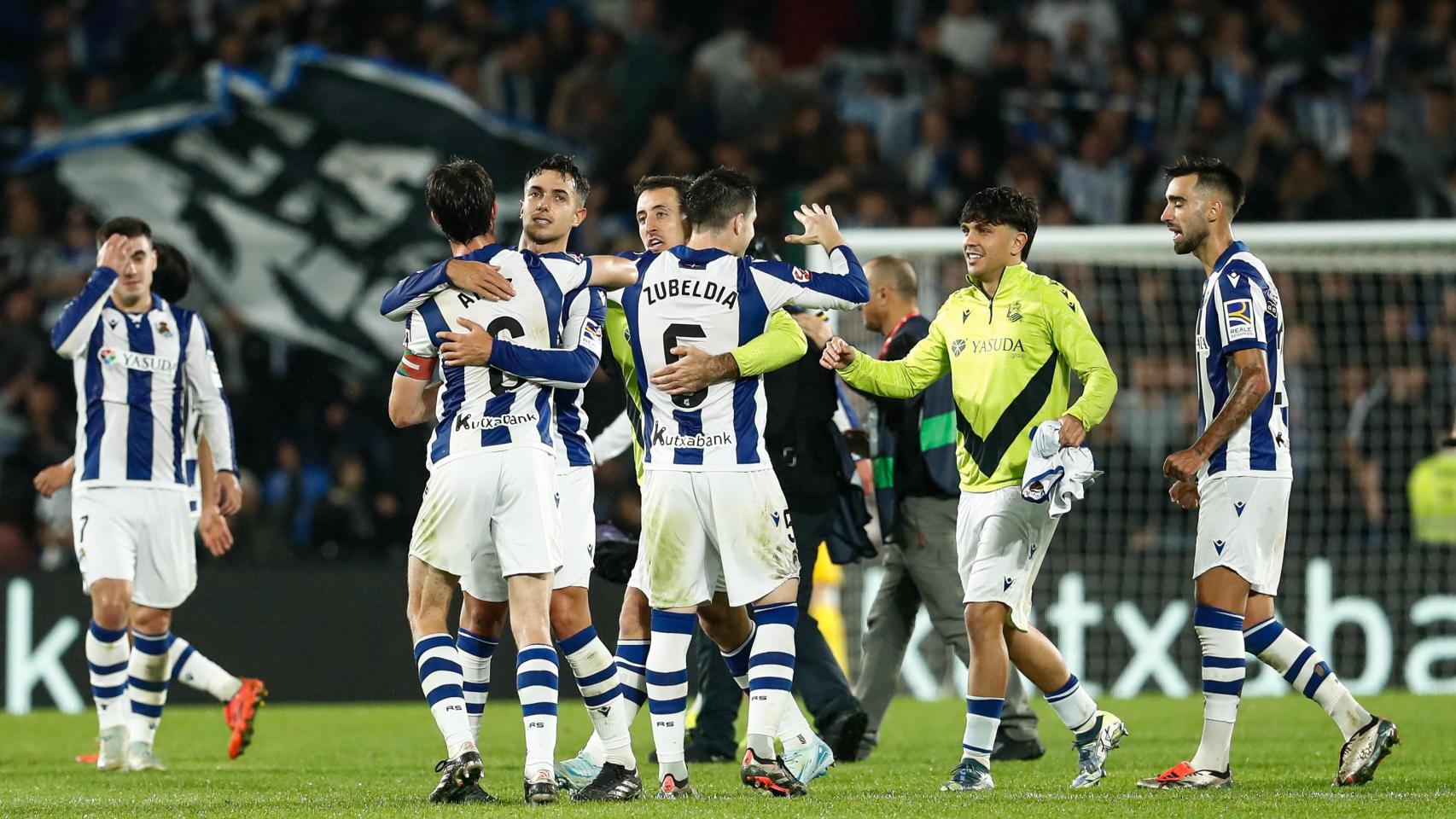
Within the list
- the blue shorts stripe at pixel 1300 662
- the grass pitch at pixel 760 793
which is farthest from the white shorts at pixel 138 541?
the blue shorts stripe at pixel 1300 662

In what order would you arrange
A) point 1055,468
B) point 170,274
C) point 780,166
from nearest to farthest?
point 1055,468 → point 170,274 → point 780,166

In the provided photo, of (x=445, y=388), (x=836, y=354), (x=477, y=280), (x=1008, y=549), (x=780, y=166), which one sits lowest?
(x=1008, y=549)

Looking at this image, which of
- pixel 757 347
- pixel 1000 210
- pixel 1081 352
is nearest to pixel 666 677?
→ pixel 757 347

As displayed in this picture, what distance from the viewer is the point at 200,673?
898 centimetres

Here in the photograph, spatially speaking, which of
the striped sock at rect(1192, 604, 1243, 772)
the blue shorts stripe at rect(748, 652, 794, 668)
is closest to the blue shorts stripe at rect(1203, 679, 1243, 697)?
the striped sock at rect(1192, 604, 1243, 772)

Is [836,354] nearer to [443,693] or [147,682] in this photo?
[443,693]

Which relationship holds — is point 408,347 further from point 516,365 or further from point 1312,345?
point 1312,345

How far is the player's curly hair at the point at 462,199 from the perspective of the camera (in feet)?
20.5

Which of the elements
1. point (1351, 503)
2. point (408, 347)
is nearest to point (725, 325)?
point (408, 347)

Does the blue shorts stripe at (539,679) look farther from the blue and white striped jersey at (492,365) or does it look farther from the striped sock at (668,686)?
the blue and white striped jersey at (492,365)

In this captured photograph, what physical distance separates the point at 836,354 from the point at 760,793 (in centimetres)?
165

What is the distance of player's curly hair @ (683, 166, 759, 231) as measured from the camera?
21.9 feet

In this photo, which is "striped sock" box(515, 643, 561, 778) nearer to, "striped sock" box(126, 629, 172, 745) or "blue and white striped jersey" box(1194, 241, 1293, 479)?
"blue and white striped jersey" box(1194, 241, 1293, 479)

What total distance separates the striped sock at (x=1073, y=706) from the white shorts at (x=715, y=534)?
1.17 meters
